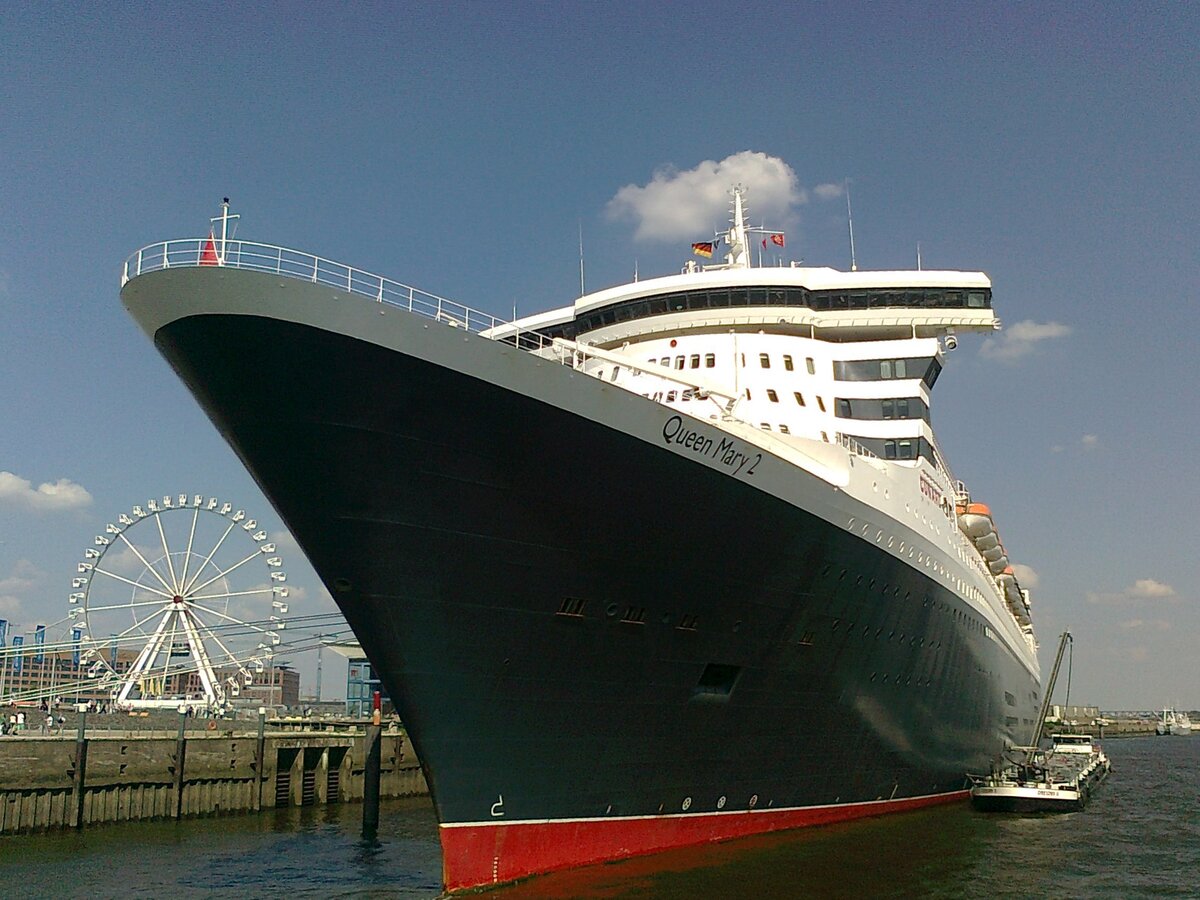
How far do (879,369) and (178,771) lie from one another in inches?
825

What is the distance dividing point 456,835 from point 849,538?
7.84 meters

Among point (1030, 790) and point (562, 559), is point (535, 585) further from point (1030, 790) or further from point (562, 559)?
point (1030, 790)

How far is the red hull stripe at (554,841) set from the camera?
42.3 feet

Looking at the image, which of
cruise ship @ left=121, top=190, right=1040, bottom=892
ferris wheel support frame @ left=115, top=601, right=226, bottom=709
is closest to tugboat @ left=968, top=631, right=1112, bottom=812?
cruise ship @ left=121, top=190, right=1040, bottom=892

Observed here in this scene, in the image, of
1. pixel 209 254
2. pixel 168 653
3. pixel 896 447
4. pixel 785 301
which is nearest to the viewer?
pixel 209 254

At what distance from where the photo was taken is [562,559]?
508 inches

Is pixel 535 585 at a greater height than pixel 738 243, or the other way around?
pixel 738 243

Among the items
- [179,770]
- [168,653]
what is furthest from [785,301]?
[168,653]

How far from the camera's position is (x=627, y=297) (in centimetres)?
2153

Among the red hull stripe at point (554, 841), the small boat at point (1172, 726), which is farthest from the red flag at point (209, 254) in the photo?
the small boat at point (1172, 726)

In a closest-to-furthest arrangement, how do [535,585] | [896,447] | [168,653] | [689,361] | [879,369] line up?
[535,585], [689,361], [896,447], [879,369], [168,653]

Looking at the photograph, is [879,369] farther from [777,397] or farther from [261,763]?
[261,763]

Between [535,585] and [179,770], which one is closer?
[535,585]

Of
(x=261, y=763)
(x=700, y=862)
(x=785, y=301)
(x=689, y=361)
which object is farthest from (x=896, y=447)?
(x=261, y=763)
